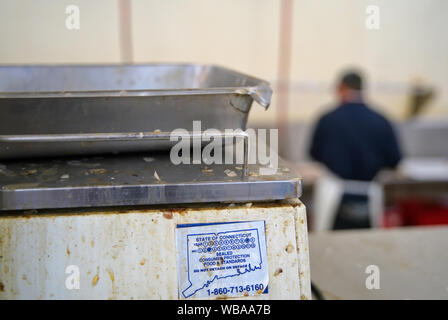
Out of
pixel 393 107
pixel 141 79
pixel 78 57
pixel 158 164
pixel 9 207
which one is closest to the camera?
pixel 9 207

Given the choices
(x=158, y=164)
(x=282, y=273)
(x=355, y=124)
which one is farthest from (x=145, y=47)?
(x=282, y=273)

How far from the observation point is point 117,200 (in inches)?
33.6

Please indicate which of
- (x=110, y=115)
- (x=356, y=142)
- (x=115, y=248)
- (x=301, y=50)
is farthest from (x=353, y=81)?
(x=115, y=248)

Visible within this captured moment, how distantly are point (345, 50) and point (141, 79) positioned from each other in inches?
90.6

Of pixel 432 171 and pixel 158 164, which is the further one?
pixel 432 171

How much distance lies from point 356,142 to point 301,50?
854 mm

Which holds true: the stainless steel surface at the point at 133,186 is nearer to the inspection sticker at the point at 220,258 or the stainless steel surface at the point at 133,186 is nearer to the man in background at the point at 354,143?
the inspection sticker at the point at 220,258

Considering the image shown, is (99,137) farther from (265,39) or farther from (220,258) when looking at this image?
(265,39)

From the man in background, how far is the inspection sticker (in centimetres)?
191

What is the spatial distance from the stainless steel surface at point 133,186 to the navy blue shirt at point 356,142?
1812 millimetres

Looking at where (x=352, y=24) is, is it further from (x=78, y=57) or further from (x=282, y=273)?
(x=282, y=273)

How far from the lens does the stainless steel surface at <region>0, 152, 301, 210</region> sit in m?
0.84

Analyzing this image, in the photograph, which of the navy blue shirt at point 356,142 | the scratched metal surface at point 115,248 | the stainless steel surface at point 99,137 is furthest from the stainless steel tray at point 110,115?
the navy blue shirt at point 356,142

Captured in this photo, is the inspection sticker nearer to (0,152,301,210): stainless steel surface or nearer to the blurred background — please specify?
(0,152,301,210): stainless steel surface
